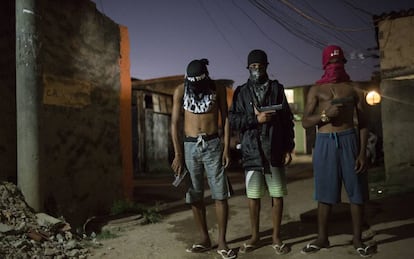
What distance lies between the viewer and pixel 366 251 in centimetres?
325

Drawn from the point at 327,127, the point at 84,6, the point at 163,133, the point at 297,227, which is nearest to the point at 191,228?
the point at 297,227

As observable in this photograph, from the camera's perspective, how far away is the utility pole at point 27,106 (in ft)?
13.8

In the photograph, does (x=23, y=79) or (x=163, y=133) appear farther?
(x=163, y=133)

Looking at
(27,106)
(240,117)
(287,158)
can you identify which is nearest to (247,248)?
(287,158)

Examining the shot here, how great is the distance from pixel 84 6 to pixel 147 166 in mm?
10935

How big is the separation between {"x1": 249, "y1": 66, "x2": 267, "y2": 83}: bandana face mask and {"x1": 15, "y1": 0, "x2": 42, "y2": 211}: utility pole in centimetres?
262

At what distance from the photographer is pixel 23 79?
421cm

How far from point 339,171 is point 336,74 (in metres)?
Result: 0.98

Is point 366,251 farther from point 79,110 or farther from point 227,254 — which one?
point 79,110

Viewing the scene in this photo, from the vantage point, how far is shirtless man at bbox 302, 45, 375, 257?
3436 millimetres

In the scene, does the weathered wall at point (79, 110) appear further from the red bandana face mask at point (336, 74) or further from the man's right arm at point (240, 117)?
the red bandana face mask at point (336, 74)

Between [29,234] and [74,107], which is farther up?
[74,107]

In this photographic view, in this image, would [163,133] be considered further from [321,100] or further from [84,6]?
[321,100]

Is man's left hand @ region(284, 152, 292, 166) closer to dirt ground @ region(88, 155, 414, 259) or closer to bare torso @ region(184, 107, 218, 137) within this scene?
bare torso @ region(184, 107, 218, 137)
